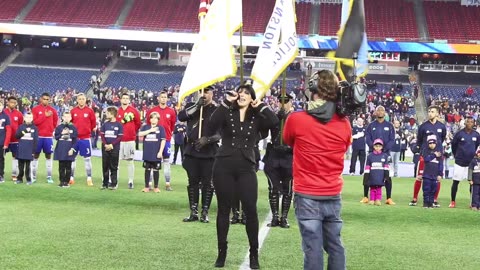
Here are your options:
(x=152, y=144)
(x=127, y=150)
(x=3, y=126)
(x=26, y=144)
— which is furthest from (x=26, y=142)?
(x=152, y=144)

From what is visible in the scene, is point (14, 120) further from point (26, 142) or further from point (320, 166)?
point (320, 166)

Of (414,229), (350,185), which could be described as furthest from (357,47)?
(350,185)

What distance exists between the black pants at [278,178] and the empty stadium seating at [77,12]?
42.8 meters

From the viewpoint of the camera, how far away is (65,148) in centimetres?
1573

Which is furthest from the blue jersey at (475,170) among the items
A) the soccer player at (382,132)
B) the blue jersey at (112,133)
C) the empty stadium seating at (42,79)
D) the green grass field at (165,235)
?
the empty stadium seating at (42,79)

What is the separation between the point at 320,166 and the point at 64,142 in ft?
34.8

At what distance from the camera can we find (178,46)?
53.4 meters

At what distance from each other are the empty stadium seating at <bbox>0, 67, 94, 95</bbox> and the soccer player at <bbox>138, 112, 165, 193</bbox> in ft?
113

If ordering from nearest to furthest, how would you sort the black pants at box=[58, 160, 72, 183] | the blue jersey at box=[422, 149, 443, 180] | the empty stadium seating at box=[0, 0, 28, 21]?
the blue jersey at box=[422, 149, 443, 180], the black pants at box=[58, 160, 72, 183], the empty stadium seating at box=[0, 0, 28, 21]

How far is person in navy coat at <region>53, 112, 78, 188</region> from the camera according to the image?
1571 centimetres

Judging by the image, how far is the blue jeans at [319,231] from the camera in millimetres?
5930

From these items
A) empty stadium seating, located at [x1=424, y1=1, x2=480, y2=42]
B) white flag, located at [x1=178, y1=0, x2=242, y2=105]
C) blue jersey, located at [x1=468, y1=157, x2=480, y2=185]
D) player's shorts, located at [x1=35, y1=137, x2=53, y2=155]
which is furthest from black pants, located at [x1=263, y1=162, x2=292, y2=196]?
empty stadium seating, located at [x1=424, y1=1, x2=480, y2=42]

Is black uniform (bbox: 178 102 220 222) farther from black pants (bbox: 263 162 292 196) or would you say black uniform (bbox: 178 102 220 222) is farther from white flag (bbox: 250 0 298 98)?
white flag (bbox: 250 0 298 98)

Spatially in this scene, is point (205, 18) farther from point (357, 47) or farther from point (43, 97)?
point (43, 97)
